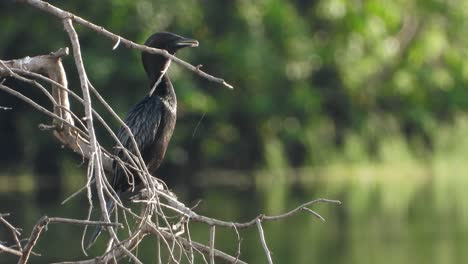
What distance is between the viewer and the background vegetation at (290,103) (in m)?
23.6

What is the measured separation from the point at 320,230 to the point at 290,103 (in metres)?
8.55

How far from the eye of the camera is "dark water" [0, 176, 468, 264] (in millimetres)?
15398

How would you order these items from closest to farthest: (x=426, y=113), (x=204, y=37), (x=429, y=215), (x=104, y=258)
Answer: (x=104, y=258) → (x=429, y=215) → (x=204, y=37) → (x=426, y=113)

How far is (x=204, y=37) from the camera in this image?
2647 centimetres

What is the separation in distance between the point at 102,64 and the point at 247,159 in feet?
16.7

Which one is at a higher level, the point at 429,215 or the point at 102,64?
the point at 102,64

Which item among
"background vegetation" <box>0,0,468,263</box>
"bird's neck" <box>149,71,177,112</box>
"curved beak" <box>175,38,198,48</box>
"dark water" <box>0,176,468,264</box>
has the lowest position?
"bird's neck" <box>149,71,177,112</box>

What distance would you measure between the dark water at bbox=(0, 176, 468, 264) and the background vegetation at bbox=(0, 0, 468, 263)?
5.2 inches

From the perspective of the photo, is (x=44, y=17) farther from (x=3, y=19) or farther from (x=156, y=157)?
(x=156, y=157)

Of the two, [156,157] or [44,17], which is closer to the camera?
[156,157]

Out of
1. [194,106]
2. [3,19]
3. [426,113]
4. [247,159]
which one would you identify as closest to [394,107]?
[426,113]

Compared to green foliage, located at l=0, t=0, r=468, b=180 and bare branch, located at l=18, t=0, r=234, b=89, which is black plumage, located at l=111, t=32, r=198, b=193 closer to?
bare branch, located at l=18, t=0, r=234, b=89

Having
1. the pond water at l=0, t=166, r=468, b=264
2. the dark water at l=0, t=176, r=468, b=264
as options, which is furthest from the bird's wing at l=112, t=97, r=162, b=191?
the pond water at l=0, t=166, r=468, b=264

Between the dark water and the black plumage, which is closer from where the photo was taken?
the black plumage
